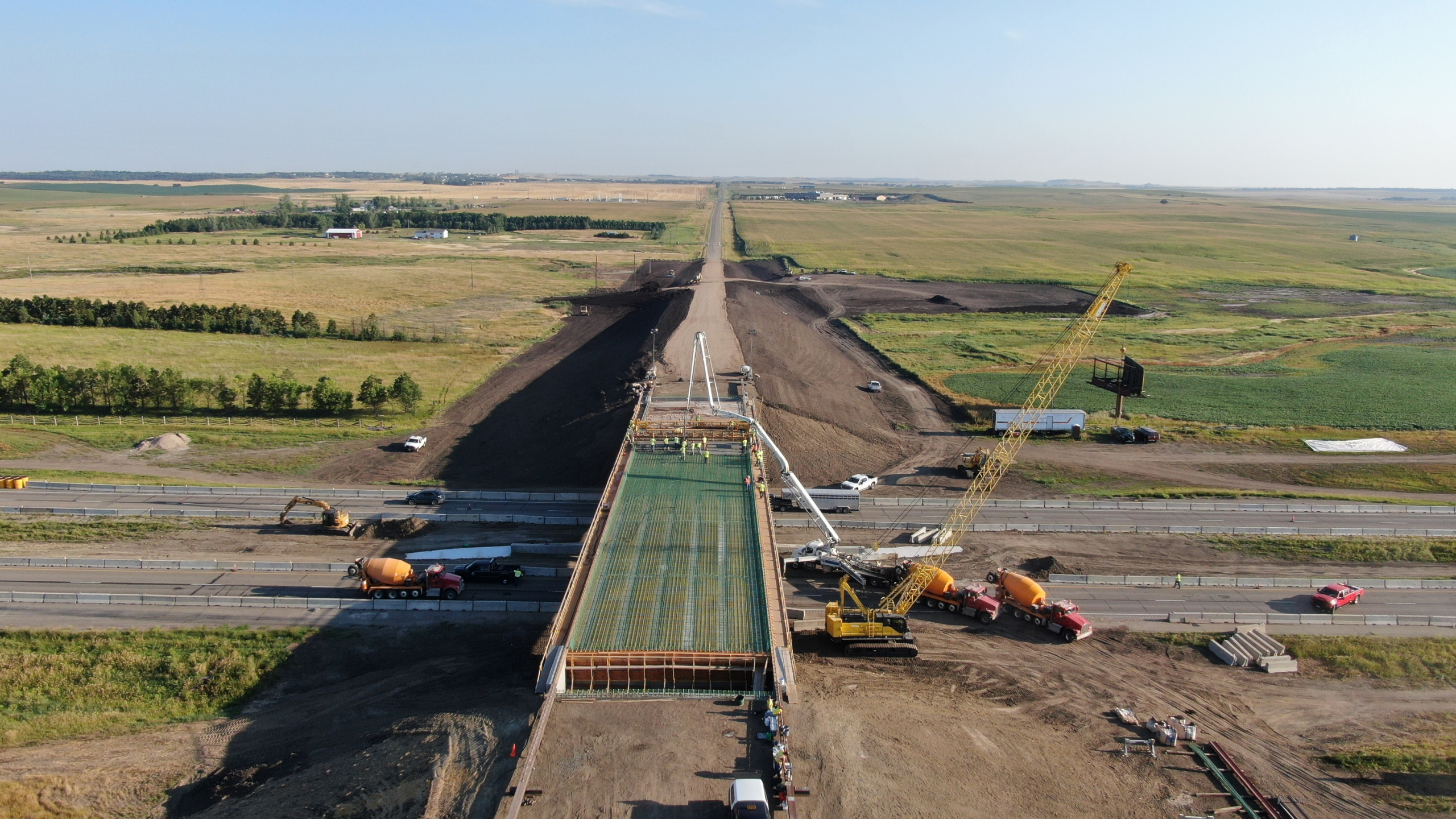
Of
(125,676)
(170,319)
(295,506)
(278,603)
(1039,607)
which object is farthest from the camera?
(170,319)

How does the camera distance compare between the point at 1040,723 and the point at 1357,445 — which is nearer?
the point at 1040,723

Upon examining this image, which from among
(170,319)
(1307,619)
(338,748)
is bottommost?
(338,748)

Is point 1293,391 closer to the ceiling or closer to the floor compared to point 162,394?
closer to the ceiling

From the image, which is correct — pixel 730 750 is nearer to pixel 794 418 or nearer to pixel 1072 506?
pixel 1072 506

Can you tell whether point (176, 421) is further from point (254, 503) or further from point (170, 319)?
point (170, 319)

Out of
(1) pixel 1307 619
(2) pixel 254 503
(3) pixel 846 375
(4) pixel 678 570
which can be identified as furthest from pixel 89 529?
(1) pixel 1307 619

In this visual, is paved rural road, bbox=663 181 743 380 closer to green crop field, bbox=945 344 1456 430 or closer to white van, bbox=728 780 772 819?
green crop field, bbox=945 344 1456 430

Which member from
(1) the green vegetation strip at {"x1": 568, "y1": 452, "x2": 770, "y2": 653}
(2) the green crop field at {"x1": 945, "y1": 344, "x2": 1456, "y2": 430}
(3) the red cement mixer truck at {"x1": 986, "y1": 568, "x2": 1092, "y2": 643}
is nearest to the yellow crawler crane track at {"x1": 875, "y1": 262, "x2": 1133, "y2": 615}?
(3) the red cement mixer truck at {"x1": 986, "y1": 568, "x2": 1092, "y2": 643}
